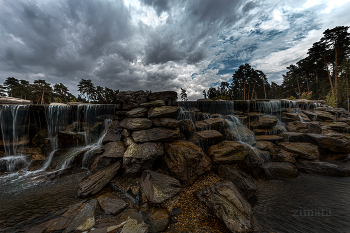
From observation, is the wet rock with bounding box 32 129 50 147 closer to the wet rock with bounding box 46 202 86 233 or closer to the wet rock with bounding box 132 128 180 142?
the wet rock with bounding box 132 128 180 142

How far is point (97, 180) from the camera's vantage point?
5863mm

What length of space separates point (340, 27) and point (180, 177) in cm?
4369

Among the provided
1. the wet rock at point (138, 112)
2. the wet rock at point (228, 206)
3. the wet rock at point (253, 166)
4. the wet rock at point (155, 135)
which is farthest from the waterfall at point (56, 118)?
the wet rock at point (253, 166)

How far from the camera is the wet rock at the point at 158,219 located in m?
3.77

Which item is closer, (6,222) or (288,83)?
(6,222)

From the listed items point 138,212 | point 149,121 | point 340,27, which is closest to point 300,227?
point 138,212

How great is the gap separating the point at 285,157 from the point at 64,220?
1286 cm

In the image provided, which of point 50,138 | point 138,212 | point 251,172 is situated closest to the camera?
point 138,212

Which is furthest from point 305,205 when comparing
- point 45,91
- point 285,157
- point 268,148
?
point 45,91

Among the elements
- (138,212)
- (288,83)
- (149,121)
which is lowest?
(138,212)

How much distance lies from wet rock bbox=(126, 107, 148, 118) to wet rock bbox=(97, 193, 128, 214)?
17.6 ft

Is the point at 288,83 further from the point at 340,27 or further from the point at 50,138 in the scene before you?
the point at 50,138

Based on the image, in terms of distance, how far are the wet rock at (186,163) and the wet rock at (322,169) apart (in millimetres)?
6995

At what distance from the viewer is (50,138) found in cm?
1041
